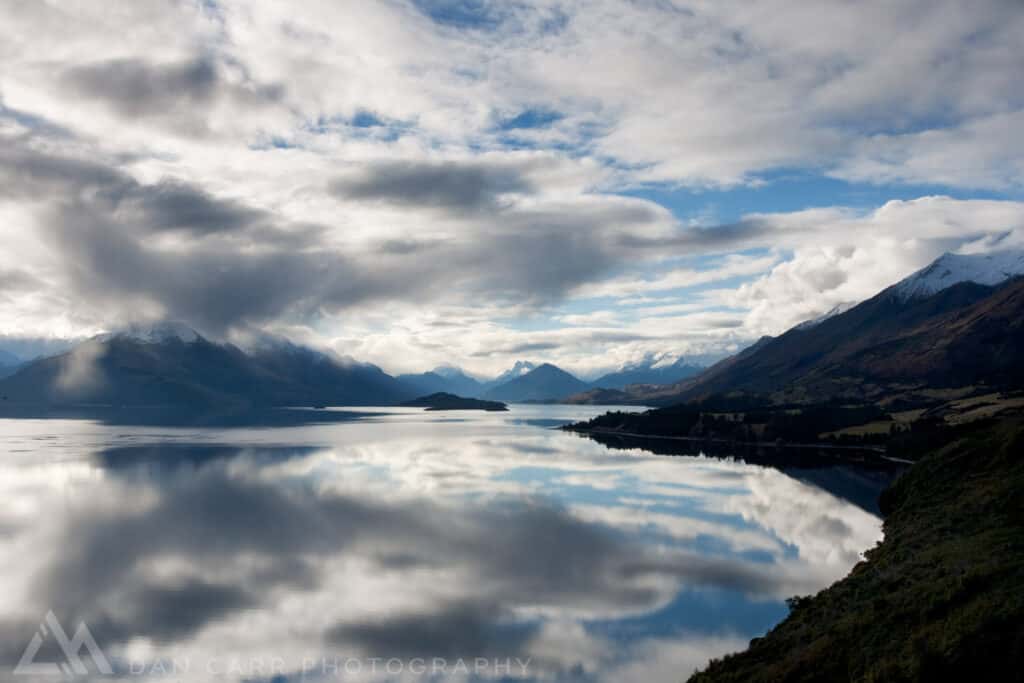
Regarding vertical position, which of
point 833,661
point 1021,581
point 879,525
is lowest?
point 879,525

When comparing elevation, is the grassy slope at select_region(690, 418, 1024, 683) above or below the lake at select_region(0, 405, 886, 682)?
above

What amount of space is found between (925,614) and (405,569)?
40.0m

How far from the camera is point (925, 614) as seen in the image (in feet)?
91.0

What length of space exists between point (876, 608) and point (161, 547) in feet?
199

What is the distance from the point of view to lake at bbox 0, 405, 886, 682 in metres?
39.5

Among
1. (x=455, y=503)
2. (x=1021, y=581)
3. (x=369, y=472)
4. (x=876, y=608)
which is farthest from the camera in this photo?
(x=369, y=472)

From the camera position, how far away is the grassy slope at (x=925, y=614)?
901 inches

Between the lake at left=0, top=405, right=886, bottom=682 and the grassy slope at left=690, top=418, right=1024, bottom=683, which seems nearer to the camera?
the grassy slope at left=690, top=418, right=1024, bottom=683

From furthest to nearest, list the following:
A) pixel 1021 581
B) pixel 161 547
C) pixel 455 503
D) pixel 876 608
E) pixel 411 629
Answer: pixel 455 503, pixel 161 547, pixel 411 629, pixel 876 608, pixel 1021 581

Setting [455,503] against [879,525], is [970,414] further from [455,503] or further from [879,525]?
[455,503]

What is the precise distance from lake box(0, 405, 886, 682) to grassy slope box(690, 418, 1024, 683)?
550cm

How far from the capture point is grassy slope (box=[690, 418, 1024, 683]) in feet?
75.0

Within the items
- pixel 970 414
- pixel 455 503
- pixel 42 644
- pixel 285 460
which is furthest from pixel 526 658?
pixel 970 414

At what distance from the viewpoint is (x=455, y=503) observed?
93.4 meters
